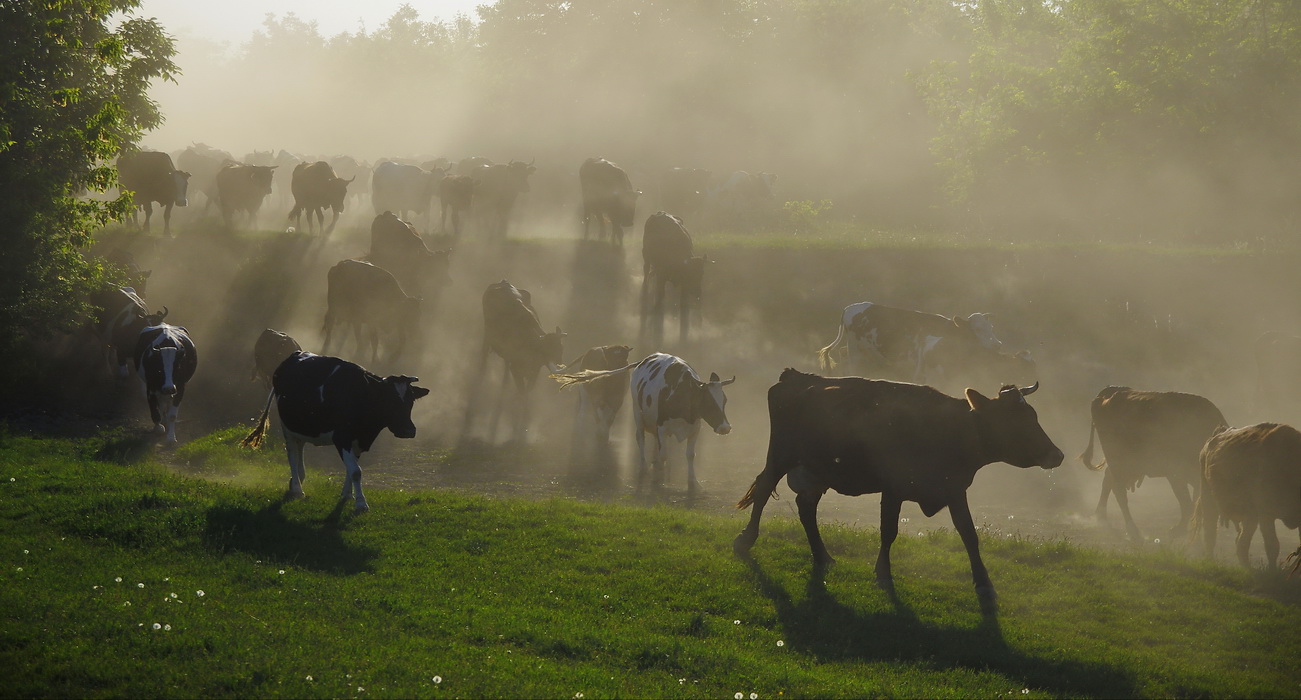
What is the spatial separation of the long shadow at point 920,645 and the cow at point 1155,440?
8021 millimetres

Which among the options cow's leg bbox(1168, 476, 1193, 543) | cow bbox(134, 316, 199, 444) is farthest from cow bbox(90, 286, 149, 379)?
cow's leg bbox(1168, 476, 1193, 543)

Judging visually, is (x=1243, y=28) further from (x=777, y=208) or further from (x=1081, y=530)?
(x=1081, y=530)

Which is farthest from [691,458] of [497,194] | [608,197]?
[497,194]

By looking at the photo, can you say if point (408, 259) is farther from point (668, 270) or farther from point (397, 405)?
point (397, 405)

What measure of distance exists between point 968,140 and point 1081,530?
34.9m

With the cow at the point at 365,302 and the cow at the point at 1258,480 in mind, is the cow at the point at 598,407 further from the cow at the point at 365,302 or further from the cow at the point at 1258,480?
the cow at the point at 1258,480

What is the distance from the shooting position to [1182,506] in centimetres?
1717

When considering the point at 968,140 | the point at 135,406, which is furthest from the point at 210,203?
the point at 968,140

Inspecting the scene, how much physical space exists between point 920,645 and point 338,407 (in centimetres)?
881

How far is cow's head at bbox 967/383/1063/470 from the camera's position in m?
11.7

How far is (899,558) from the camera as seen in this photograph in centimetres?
1302

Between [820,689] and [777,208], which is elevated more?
[777,208]

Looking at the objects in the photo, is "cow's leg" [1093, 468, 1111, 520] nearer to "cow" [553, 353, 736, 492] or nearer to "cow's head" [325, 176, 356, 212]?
"cow" [553, 353, 736, 492]

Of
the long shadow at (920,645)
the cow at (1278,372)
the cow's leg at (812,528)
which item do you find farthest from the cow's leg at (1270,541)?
the cow at (1278,372)
